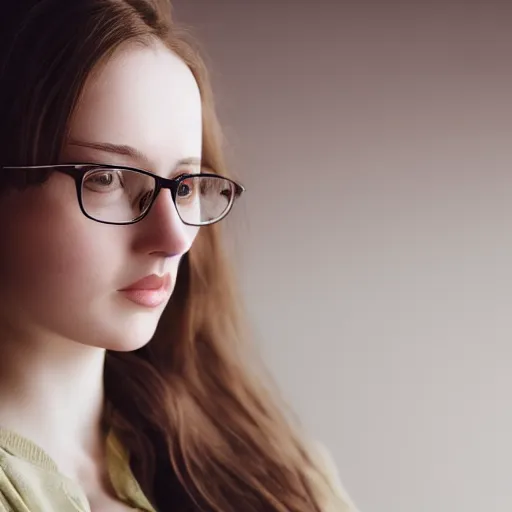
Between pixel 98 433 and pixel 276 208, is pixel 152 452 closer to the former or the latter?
pixel 98 433

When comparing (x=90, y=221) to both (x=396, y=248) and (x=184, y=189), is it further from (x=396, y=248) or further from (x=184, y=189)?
(x=396, y=248)

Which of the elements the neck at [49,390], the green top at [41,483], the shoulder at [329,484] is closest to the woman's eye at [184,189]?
the neck at [49,390]

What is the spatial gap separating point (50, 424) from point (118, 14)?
49 cm

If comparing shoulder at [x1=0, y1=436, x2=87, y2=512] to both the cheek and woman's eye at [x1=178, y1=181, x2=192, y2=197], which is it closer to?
the cheek

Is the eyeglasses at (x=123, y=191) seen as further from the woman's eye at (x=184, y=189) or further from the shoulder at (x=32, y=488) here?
the shoulder at (x=32, y=488)

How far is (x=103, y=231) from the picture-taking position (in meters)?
0.91

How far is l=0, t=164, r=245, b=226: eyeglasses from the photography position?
0.87 metres

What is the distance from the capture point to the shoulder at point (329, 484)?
3.88ft

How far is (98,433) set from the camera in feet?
3.48

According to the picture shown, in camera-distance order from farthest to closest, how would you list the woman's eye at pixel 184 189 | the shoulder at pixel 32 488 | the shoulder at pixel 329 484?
1. the shoulder at pixel 329 484
2. the woman's eye at pixel 184 189
3. the shoulder at pixel 32 488

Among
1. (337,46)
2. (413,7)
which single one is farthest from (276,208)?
(413,7)

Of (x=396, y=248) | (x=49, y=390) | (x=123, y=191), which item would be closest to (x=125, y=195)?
(x=123, y=191)

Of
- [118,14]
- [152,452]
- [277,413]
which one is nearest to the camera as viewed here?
[118,14]

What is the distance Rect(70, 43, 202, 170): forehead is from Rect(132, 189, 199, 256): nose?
5 cm
